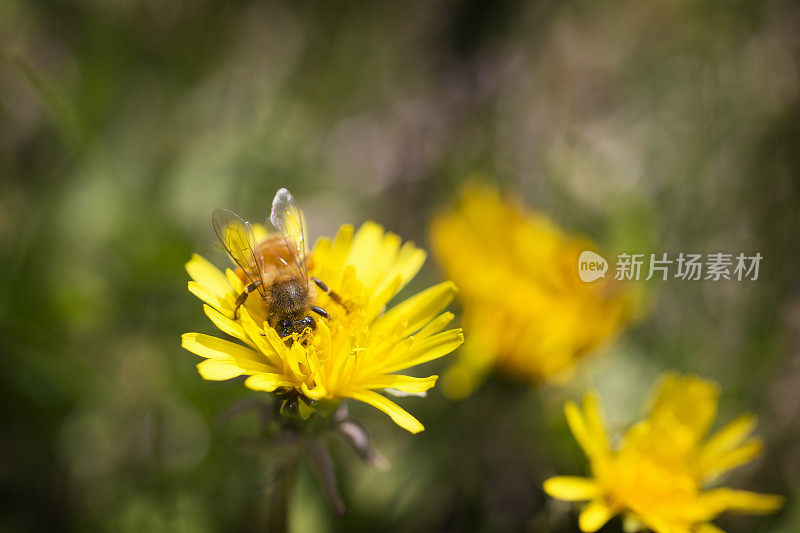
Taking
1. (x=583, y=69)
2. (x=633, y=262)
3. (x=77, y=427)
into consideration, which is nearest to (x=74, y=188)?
(x=77, y=427)

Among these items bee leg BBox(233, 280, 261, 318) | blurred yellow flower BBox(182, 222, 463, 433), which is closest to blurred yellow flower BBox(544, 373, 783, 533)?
blurred yellow flower BBox(182, 222, 463, 433)

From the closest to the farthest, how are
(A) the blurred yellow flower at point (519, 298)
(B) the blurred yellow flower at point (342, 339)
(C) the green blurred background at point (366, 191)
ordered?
(B) the blurred yellow flower at point (342, 339)
(A) the blurred yellow flower at point (519, 298)
(C) the green blurred background at point (366, 191)

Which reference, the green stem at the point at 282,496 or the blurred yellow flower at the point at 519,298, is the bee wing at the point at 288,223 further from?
the blurred yellow flower at the point at 519,298

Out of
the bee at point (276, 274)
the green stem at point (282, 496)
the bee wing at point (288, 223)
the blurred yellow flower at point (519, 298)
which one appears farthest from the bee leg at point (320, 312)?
the blurred yellow flower at point (519, 298)

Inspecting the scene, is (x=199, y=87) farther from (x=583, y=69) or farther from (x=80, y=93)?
(x=583, y=69)

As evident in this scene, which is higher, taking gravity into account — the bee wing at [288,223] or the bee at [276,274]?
the bee wing at [288,223]

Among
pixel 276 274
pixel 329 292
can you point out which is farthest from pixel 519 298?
pixel 276 274
